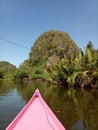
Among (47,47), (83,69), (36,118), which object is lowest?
(36,118)

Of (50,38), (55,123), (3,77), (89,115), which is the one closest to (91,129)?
(89,115)

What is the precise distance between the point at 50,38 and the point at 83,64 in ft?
302

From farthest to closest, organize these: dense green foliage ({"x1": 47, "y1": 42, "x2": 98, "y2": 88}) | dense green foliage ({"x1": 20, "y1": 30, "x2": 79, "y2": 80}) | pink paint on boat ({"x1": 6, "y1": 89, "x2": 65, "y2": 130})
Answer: dense green foliage ({"x1": 20, "y1": 30, "x2": 79, "y2": 80}), dense green foliage ({"x1": 47, "y1": 42, "x2": 98, "y2": 88}), pink paint on boat ({"x1": 6, "y1": 89, "x2": 65, "y2": 130})

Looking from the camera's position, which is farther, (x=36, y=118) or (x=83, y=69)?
(x=83, y=69)

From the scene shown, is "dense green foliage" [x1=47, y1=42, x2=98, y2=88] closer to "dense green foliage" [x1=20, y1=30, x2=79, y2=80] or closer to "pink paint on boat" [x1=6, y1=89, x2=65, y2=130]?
"pink paint on boat" [x1=6, y1=89, x2=65, y2=130]

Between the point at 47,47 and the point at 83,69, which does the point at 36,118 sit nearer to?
the point at 83,69

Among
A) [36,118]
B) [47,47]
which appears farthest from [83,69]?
[47,47]

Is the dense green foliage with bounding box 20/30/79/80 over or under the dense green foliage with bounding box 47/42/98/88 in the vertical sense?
over

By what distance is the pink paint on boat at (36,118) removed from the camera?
299 cm

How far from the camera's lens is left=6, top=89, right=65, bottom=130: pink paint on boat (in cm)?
299

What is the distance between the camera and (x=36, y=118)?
3.09m

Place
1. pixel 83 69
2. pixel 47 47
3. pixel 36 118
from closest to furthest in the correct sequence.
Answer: pixel 36 118 < pixel 83 69 < pixel 47 47

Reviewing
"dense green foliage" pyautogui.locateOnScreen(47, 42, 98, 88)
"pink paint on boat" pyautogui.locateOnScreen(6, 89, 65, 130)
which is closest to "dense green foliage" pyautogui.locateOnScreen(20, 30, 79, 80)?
"dense green foliage" pyautogui.locateOnScreen(47, 42, 98, 88)

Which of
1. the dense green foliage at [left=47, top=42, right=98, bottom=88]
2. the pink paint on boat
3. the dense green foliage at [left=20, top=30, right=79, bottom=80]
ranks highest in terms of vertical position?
the dense green foliage at [left=20, top=30, right=79, bottom=80]
